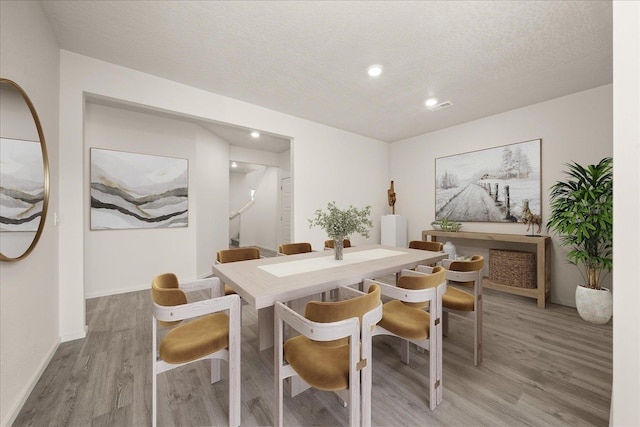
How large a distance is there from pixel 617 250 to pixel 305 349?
155cm

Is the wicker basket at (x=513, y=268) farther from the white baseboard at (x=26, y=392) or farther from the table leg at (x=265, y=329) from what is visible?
the white baseboard at (x=26, y=392)

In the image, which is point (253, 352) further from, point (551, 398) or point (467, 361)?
point (551, 398)

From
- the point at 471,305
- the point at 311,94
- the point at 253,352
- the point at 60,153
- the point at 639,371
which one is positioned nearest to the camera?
the point at 639,371

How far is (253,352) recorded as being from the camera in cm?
214

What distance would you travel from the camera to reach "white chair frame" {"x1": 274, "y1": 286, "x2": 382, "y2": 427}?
1.11 m

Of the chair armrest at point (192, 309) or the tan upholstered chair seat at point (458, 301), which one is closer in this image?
the chair armrest at point (192, 309)

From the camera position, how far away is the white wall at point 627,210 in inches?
39.7

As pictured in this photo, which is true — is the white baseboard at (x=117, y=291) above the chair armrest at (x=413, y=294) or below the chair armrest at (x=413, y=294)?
below

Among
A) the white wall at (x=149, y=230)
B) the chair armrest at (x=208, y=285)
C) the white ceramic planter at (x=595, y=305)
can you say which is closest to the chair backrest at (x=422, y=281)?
the chair armrest at (x=208, y=285)

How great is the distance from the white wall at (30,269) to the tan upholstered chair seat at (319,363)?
1.63m

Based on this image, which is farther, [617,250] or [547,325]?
[547,325]

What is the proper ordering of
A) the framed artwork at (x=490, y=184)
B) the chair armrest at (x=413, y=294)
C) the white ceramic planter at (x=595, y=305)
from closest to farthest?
the chair armrest at (x=413, y=294) < the white ceramic planter at (x=595, y=305) < the framed artwork at (x=490, y=184)

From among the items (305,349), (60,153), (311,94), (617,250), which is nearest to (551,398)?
(617,250)

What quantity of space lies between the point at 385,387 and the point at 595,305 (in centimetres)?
265
